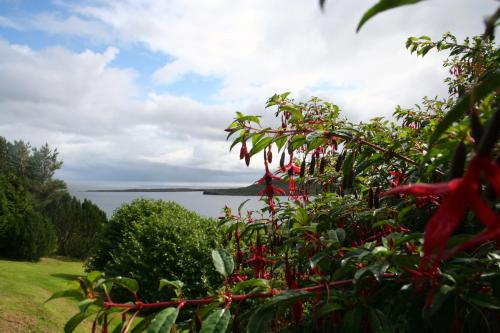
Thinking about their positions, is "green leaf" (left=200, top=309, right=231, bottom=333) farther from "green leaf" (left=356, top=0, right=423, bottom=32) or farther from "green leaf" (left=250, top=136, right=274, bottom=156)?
"green leaf" (left=356, top=0, right=423, bottom=32)

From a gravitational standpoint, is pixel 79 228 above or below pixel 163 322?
below

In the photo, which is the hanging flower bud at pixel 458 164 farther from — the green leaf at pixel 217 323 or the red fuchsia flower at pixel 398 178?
the red fuchsia flower at pixel 398 178

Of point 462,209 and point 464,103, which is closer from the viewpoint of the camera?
point 462,209

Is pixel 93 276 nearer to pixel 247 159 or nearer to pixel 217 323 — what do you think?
pixel 217 323

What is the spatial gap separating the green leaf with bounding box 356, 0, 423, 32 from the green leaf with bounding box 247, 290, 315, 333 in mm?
610

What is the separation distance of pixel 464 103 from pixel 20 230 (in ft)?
40.1

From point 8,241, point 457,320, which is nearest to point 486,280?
point 457,320

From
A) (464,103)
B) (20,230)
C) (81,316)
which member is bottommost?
(20,230)

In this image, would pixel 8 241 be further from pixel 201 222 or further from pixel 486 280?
pixel 486 280

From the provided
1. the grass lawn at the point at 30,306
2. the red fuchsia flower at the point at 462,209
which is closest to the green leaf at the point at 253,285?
the red fuchsia flower at the point at 462,209

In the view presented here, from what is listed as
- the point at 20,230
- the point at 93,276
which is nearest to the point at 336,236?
the point at 93,276

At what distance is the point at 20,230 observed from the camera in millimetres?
10773

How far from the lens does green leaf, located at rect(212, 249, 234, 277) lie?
115cm

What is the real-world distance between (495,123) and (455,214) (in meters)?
0.08
